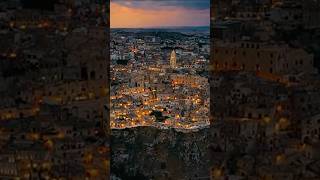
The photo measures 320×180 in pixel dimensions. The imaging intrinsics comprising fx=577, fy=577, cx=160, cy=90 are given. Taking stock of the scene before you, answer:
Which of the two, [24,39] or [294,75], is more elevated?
[24,39]

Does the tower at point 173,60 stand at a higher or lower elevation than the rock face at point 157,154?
higher

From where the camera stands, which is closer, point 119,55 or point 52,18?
point 52,18

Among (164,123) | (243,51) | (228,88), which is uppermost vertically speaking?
(243,51)

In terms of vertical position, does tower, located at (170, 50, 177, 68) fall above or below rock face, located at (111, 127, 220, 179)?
above

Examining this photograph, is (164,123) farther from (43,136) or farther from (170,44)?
(43,136)

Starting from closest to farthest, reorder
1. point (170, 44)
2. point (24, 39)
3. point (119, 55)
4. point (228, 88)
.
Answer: point (24, 39) < point (228, 88) < point (119, 55) < point (170, 44)

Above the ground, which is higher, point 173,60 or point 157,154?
point 173,60

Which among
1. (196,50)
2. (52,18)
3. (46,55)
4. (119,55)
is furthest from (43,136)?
(196,50)

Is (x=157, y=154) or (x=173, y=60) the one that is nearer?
(x=173, y=60)
